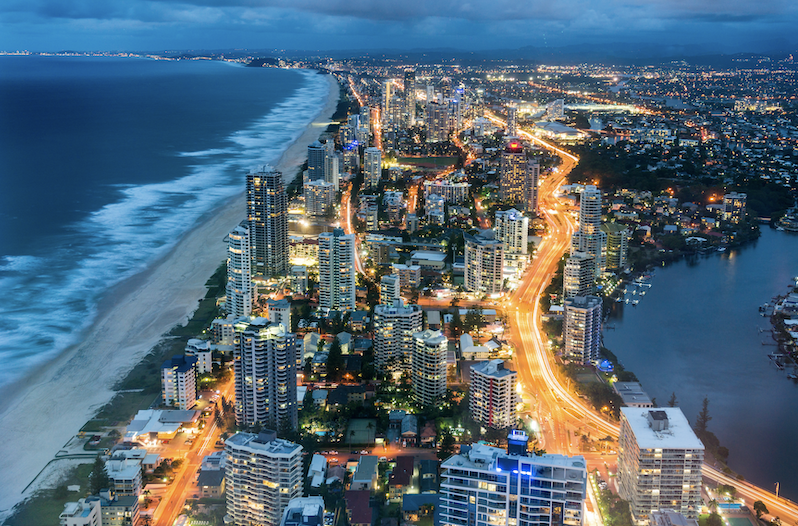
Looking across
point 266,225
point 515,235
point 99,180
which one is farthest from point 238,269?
point 99,180

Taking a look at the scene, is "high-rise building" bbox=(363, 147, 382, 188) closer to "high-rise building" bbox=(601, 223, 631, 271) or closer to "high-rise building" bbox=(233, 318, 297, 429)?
"high-rise building" bbox=(601, 223, 631, 271)

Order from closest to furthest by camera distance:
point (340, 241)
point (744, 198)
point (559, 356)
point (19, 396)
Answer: point (19, 396) → point (559, 356) → point (340, 241) → point (744, 198)

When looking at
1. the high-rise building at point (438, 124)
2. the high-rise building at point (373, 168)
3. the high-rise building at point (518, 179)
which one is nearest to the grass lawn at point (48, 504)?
the high-rise building at point (518, 179)

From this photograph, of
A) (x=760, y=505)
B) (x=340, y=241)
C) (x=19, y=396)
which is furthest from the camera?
(x=340, y=241)

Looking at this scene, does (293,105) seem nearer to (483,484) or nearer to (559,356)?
(559,356)

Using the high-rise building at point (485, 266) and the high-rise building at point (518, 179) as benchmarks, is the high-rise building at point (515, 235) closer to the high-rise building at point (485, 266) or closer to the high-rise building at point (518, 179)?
the high-rise building at point (485, 266)

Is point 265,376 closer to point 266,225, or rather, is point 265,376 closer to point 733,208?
point 266,225

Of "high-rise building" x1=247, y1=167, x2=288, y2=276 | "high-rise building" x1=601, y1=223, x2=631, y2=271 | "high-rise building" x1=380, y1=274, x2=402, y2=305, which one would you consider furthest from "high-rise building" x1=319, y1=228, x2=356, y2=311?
"high-rise building" x1=601, y1=223, x2=631, y2=271

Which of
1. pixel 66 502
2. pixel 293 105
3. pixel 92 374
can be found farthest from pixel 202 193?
pixel 293 105
